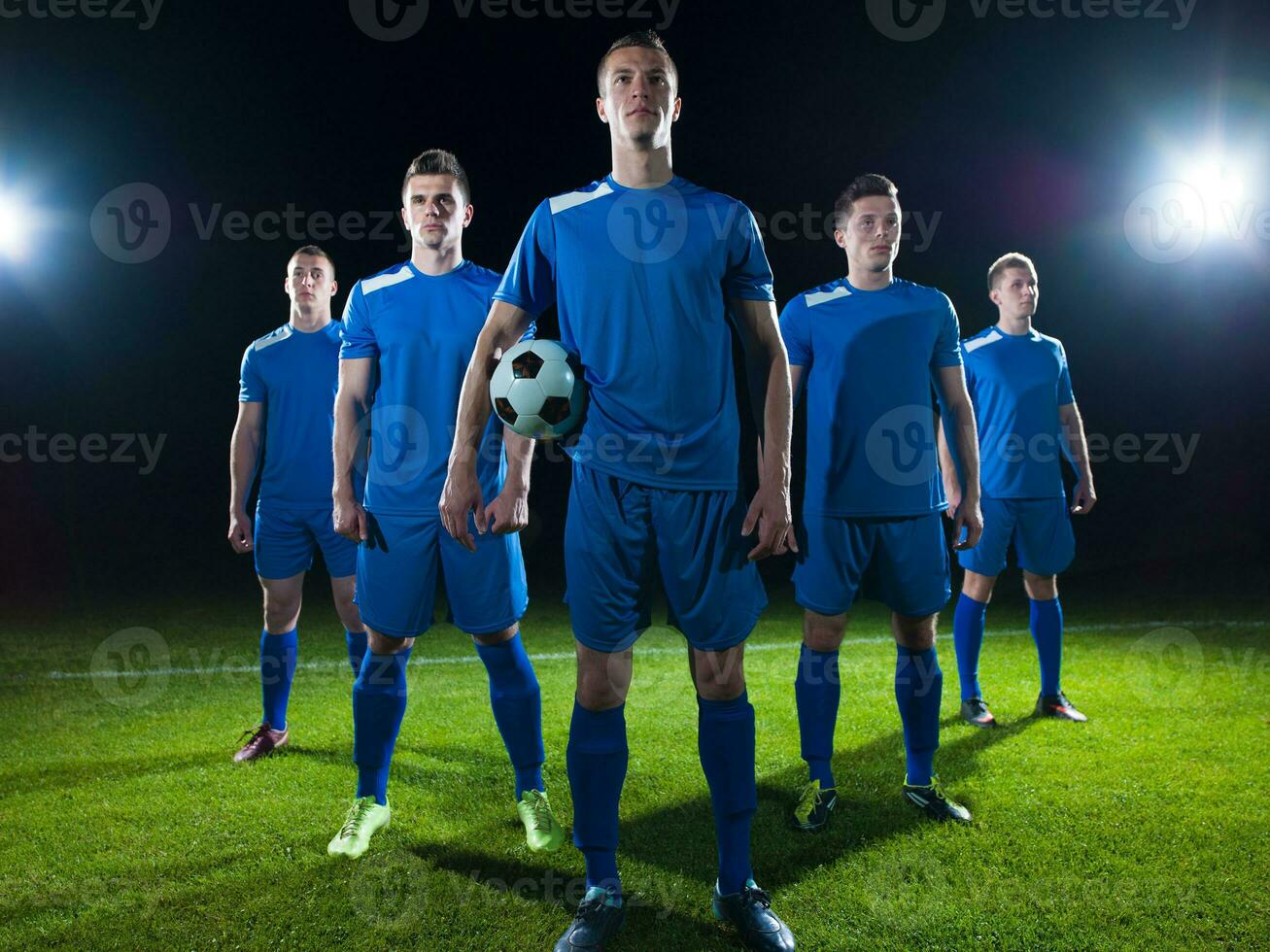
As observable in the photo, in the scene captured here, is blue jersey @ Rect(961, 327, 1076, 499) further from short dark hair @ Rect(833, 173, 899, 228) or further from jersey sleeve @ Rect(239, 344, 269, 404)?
jersey sleeve @ Rect(239, 344, 269, 404)

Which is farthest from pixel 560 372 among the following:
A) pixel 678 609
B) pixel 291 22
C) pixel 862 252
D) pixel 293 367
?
pixel 291 22

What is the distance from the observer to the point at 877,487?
2.65 metres

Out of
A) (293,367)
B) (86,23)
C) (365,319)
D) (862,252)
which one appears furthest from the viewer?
(86,23)

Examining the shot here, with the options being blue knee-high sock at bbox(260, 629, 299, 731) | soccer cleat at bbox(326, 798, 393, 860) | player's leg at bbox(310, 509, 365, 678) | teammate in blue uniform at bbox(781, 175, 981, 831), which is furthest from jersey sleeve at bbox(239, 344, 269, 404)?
teammate in blue uniform at bbox(781, 175, 981, 831)

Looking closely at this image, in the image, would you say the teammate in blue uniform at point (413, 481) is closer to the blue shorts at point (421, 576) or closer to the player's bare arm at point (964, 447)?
the blue shorts at point (421, 576)

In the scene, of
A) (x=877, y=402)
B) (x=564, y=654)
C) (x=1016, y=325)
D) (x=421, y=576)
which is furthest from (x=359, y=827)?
(x=1016, y=325)

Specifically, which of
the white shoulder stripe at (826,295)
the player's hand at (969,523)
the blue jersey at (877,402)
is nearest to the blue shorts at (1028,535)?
the player's hand at (969,523)

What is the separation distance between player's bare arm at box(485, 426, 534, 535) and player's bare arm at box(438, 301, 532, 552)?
0.38 ft

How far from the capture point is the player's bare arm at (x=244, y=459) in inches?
139

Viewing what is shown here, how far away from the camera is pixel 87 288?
9961 millimetres

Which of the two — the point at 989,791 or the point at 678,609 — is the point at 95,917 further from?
the point at 989,791

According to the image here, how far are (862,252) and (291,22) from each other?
342 inches

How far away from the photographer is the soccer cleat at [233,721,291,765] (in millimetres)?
3273

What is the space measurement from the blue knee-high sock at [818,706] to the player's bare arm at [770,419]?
2.86 ft
